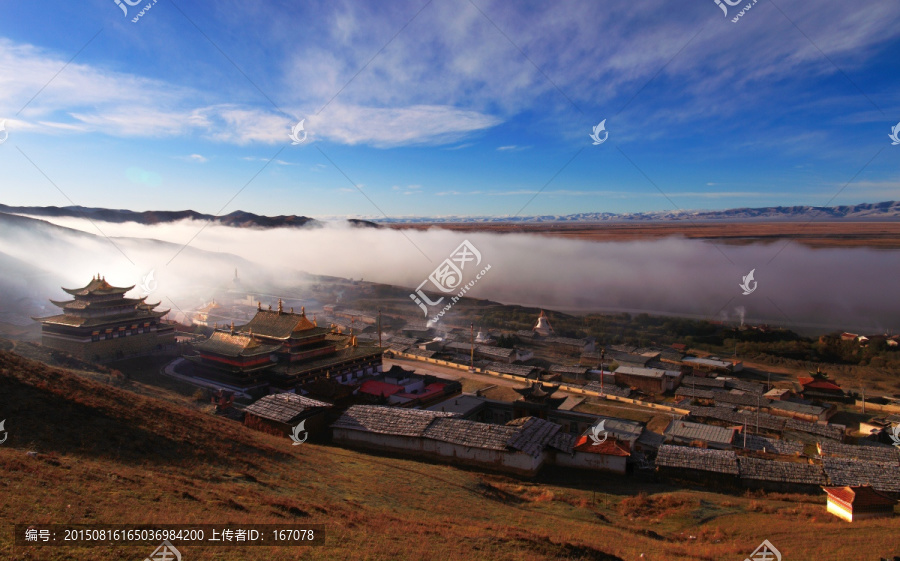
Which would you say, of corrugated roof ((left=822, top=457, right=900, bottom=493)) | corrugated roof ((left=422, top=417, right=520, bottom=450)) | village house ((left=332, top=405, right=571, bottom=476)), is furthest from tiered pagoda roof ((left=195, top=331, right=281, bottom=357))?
corrugated roof ((left=822, top=457, right=900, bottom=493))

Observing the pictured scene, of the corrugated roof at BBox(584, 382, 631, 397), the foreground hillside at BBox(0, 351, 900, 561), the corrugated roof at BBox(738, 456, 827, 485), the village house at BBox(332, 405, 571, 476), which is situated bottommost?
the foreground hillside at BBox(0, 351, 900, 561)

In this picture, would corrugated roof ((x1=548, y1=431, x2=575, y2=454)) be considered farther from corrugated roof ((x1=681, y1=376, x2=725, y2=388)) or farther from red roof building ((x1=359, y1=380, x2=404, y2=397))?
corrugated roof ((x1=681, y1=376, x2=725, y2=388))

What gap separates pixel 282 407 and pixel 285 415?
26.0 inches

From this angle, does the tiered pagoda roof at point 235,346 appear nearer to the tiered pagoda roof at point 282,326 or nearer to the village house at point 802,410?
the tiered pagoda roof at point 282,326

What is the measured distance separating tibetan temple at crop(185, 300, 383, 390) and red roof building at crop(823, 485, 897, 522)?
2145 cm

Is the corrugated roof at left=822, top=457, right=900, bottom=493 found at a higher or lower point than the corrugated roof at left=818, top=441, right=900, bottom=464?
lower

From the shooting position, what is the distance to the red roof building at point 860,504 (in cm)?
1238

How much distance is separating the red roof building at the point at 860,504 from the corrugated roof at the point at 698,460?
2.78m

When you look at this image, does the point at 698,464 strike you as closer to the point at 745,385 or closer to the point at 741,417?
the point at 741,417

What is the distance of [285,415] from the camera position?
60.0 ft

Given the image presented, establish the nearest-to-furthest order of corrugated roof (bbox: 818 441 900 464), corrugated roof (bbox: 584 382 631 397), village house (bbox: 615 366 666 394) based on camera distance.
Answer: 1. corrugated roof (bbox: 818 441 900 464)
2. corrugated roof (bbox: 584 382 631 397)
3. village house (bbox: 615 366 666 394)

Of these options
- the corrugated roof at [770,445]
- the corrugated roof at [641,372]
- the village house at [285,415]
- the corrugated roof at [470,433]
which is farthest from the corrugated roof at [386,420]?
the corrugated roof at [641,372]

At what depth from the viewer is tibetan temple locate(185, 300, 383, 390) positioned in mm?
24391

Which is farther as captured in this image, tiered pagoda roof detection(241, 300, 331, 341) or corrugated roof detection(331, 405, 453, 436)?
tiered pagoda roof detection(241, 300, 331, 341)
